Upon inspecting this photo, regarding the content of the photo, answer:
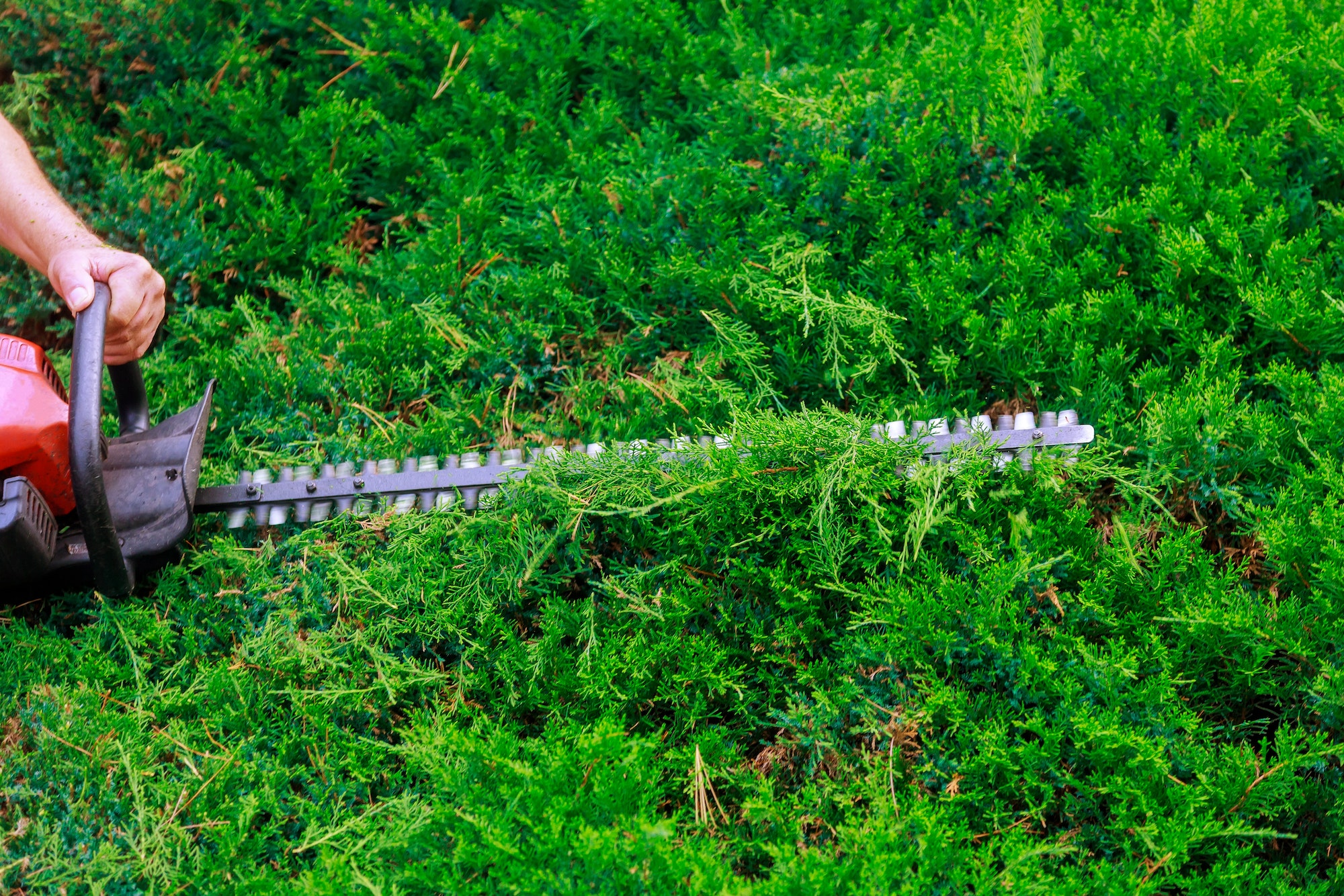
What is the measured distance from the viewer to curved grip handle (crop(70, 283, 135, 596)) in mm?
2355

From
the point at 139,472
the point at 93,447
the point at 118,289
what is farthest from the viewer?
the point at 139,472

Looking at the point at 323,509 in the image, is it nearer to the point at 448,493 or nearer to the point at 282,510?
the point at 282,510

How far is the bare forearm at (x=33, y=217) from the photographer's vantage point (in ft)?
9.25

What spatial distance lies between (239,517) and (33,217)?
1.07 metres

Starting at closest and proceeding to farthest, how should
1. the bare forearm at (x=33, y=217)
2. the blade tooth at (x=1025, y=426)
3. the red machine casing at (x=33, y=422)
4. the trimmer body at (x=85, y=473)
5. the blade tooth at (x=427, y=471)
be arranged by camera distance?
the trimmer body at (x=85, y=473), the red machine casing at (x=33, y=422), the blade tooth at (x=1025, y=426), the bare forearm at (x=33, y=217), the blade tooth at (x=427, y=471)

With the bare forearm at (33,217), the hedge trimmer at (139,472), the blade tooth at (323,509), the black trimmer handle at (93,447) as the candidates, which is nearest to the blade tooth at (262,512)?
the hedge trimmer at (139,472)

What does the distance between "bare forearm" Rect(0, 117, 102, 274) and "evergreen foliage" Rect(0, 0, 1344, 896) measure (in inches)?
23.5

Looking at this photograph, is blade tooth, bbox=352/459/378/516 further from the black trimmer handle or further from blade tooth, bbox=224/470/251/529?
the black trimmer handle

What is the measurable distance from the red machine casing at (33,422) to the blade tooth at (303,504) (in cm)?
61

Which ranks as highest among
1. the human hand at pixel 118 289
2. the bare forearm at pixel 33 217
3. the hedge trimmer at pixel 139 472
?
the bare forearm at pixel 33 217

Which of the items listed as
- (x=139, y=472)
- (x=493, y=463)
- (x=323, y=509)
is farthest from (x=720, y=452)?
(x=139, y=472)

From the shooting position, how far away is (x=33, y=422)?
2.58m

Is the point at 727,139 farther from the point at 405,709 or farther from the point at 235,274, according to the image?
the point at 405,709

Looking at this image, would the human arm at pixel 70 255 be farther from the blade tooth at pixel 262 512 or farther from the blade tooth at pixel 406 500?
the blade tooth at pixel 406 500
